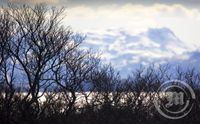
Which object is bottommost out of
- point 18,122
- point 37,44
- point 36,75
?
point 18,122

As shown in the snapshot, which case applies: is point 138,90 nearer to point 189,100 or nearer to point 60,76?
point 189,100

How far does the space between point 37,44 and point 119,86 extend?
90.0 ft

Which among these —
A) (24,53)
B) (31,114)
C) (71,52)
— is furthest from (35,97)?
(71,52)

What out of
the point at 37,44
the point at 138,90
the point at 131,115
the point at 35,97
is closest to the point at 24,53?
the point at 37,44

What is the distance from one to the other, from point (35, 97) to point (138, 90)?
28.2 meters

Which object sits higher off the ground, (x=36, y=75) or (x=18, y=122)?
(x=36, y=75)

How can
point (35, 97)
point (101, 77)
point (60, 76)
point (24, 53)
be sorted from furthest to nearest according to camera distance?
1. point (101, 77)
2. point (60, 76)
3. point (24, 53)
4. point (35, 97)

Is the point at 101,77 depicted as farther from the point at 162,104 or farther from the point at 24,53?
the point at 24,53

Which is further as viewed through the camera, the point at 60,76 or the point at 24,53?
the point at 60,76

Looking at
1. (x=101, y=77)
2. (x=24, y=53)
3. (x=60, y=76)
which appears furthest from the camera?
(x=101, y=77)

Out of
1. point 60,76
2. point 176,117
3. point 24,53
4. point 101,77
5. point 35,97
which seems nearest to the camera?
point 35,97

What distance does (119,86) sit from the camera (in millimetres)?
65562

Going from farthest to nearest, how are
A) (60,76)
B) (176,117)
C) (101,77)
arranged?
(101,77), (176,117), (60,76)

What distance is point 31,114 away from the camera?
38375 millimetres
